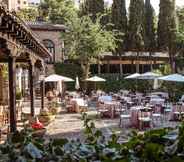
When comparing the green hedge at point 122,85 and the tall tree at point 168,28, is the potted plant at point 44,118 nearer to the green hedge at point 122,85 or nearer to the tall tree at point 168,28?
the green hedge at point 122,85

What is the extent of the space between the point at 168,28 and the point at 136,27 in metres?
3.05

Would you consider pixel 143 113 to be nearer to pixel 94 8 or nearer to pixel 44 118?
pixel 44 118

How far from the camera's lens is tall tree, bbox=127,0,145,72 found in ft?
164

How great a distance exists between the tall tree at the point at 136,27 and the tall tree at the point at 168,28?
1868 millimetres

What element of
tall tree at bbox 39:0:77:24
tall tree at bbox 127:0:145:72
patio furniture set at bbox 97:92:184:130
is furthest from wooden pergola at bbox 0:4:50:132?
tall tree at bbox 39:0:77:24

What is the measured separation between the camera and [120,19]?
165 ft

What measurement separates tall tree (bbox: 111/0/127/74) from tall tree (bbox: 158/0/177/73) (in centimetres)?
353

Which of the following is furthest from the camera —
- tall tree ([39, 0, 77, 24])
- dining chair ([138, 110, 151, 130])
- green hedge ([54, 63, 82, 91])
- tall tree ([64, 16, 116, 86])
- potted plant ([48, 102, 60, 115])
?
tall tree ([39, 0, 77, 24])

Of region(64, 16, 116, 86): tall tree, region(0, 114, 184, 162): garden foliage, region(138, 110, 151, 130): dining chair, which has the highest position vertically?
region(64, 16, 116, 86): tall tree

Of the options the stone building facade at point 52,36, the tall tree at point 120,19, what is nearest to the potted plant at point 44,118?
the stone building facade at point 52,36

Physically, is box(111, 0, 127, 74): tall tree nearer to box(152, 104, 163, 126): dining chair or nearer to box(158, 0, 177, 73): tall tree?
box(158, 0, 177, 73): tall tree

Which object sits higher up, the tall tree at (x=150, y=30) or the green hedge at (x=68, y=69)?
the tall tree at (x=150, y=30)

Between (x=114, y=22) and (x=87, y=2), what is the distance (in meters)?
3.43

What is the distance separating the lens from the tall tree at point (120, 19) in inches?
1970
